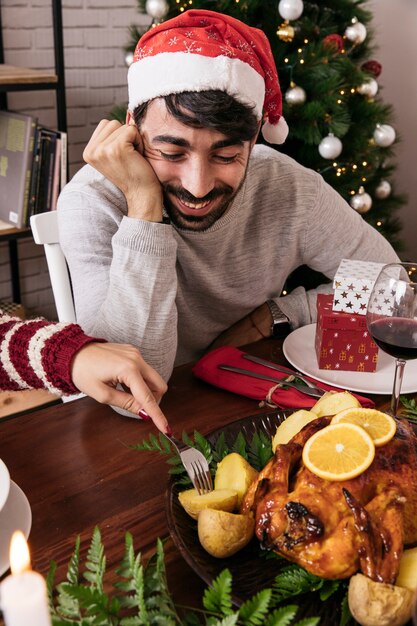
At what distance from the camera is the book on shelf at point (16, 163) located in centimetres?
238

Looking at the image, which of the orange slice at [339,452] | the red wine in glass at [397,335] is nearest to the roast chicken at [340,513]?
the orange slice at [339,452]

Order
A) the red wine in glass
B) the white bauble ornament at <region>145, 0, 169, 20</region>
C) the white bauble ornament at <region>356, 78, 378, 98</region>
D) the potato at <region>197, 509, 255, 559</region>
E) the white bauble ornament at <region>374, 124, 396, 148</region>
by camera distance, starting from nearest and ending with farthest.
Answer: the potato at <region>197, 509, 255, 559</region>, the red wine in glass, the white bauble ornament at <region>145, 0, 169, 20</region>, the white bauble ornament at <region>356, 78, 378, 98</region>, the white bauble ornament at <region>374, 124, 396, 148</region>

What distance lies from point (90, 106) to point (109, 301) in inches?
76.9

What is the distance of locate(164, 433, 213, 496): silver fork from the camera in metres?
0.76

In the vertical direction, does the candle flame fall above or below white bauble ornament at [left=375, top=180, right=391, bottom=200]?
above

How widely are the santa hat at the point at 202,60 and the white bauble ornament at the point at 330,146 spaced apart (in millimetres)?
1098

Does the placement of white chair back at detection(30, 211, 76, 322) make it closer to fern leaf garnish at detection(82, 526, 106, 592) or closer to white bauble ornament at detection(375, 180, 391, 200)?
fern leaf garnish at detection(82, 526, 106, 592)

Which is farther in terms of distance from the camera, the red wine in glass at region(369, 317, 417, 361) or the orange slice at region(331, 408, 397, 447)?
the red wine in glass at region(369, 317, 417, 361)

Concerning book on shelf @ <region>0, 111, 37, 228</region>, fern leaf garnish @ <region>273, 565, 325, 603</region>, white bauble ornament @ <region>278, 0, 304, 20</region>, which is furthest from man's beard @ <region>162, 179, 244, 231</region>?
book on shelf @ <region>0, 111, 37, 228</region>

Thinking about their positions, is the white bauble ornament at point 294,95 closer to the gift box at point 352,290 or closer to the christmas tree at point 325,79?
the christmas tree at point 325,79

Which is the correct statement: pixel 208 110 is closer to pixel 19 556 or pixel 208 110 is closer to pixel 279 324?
pixel 279 324

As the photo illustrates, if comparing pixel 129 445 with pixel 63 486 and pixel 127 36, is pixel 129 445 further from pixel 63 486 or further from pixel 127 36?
pixel 127 36

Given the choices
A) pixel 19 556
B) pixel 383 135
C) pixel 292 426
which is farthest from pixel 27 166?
pixel 19 556

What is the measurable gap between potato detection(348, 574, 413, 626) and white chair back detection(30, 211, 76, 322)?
104 cm
